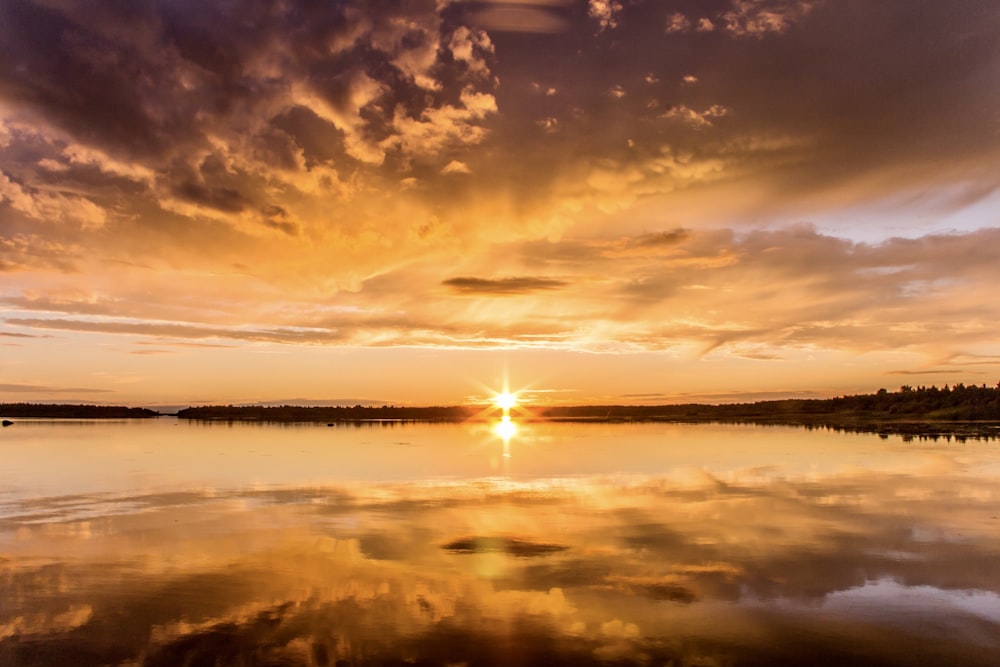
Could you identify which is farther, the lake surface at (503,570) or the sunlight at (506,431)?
the sunlight at (506,431)

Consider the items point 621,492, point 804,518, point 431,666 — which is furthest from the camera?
point 621,492

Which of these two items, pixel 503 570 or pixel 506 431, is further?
pixel 506 431

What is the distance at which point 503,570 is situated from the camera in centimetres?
1716

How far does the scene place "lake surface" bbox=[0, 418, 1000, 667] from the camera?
1212 cm

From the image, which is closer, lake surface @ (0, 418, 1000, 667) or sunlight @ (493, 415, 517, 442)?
lake surface @ (0, 418, 1000, 667)

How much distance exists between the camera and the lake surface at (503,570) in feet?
39.8

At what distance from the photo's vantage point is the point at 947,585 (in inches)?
623

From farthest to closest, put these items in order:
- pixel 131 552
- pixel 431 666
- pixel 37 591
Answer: pixel 131 552
pixel 37 591
pixel 431 666

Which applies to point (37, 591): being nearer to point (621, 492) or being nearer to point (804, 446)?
point (621, 492)

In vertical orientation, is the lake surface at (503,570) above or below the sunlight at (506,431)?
below

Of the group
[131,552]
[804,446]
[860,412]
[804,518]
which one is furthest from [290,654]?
[860,412]

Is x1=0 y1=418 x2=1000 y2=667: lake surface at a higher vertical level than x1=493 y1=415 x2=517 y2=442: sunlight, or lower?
lower

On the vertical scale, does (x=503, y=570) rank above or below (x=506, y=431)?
below

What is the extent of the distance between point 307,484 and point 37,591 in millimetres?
18833
